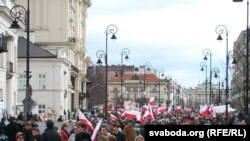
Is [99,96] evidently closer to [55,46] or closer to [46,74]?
[55,46]

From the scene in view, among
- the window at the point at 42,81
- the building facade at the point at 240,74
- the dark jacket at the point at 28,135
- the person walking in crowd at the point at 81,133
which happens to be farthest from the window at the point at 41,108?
the person walking in crowd at the point at 81,133

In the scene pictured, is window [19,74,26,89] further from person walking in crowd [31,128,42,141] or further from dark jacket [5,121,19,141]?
person walking in crowd [31,128,42,141]

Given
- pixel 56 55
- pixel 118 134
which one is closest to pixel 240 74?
pixel 56 55

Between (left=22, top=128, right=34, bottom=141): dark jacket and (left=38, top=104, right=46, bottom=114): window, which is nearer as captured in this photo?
(left=22, top=128, right=34, bottom=141): dark jacket

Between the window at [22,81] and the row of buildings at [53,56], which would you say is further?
the row of buildings at [53,56]

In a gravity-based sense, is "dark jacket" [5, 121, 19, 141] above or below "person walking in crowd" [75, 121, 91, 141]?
below

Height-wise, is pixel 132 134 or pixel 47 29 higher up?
pixel 47 29

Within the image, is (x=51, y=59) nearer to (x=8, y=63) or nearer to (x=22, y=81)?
(x=22, y=81)

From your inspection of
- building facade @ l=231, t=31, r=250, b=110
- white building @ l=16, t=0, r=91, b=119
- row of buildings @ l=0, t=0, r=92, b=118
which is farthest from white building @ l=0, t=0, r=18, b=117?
building facade @ l=231, t=31, r=250, b=110

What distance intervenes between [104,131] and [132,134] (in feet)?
13.9

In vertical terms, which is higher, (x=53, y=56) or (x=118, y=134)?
(x=53, y=56)

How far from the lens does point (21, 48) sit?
74812 mm

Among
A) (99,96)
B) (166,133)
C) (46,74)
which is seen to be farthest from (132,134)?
(99,96)

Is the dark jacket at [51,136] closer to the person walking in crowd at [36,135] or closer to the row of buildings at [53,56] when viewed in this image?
the person walking in crowd at [36,135]
